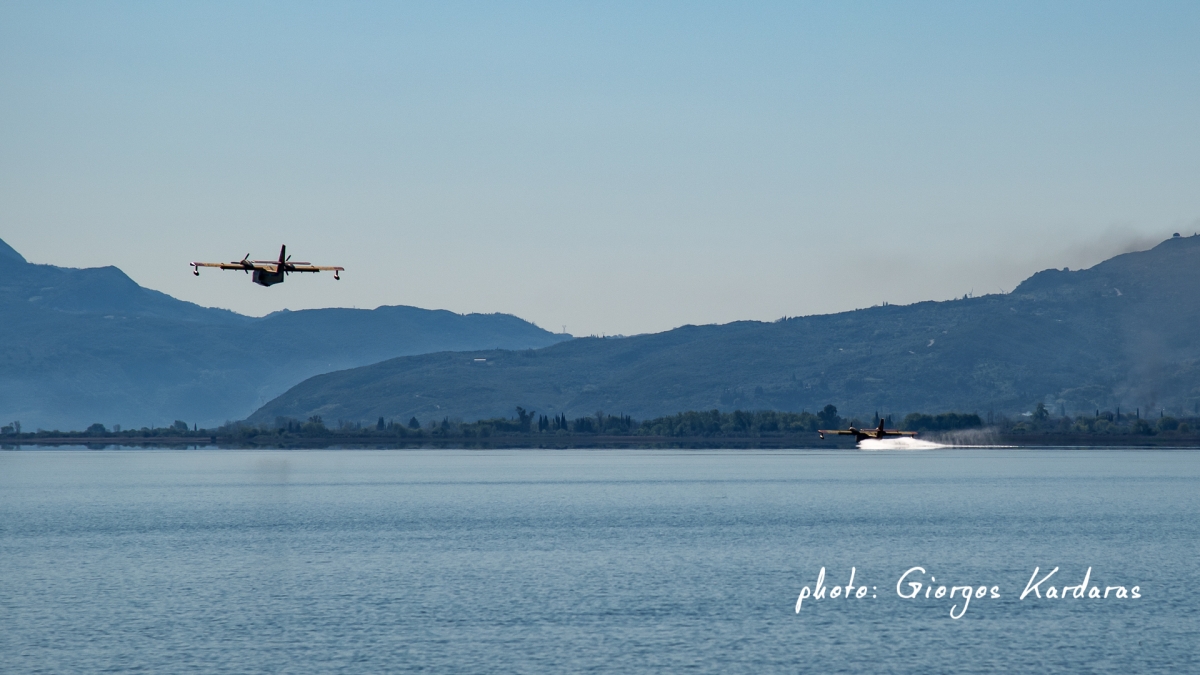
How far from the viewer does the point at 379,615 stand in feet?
327

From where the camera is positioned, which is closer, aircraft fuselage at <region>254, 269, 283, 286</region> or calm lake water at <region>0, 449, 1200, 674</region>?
calm lake water at <region>0, 449, 1200, 674</region>

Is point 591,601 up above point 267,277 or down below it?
below

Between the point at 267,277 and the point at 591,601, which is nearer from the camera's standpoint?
the point at 591,601

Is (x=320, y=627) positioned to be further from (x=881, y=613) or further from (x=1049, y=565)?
(x=1049, y=565)

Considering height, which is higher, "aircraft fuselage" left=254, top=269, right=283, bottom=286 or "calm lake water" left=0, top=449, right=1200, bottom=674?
"aircraft fuselage" left=254, top=269, right=283, bottom=286

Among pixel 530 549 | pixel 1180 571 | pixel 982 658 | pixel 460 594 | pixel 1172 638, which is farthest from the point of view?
pixel 530 549

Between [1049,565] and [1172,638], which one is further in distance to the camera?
[1049,565]

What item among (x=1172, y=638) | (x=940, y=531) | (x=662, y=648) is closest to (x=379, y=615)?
(x=662, y=648)

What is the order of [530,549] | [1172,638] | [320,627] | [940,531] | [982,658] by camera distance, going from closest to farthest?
[982,658] < [1172,638] < [320,627] < [530,549] < [940,531]

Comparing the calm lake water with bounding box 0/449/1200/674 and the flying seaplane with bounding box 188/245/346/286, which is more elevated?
the flying seaplane with bounding box 188/245/346/286

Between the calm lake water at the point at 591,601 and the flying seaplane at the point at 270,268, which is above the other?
the flying seaplane at the point at 270,268

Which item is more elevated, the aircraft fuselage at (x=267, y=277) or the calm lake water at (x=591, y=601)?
the aircraft fuselage at (x=267, y=277)

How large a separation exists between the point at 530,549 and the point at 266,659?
64486 mm

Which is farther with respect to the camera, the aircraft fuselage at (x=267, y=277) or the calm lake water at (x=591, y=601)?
the aircraft fuselage at (x=267, y=277)
